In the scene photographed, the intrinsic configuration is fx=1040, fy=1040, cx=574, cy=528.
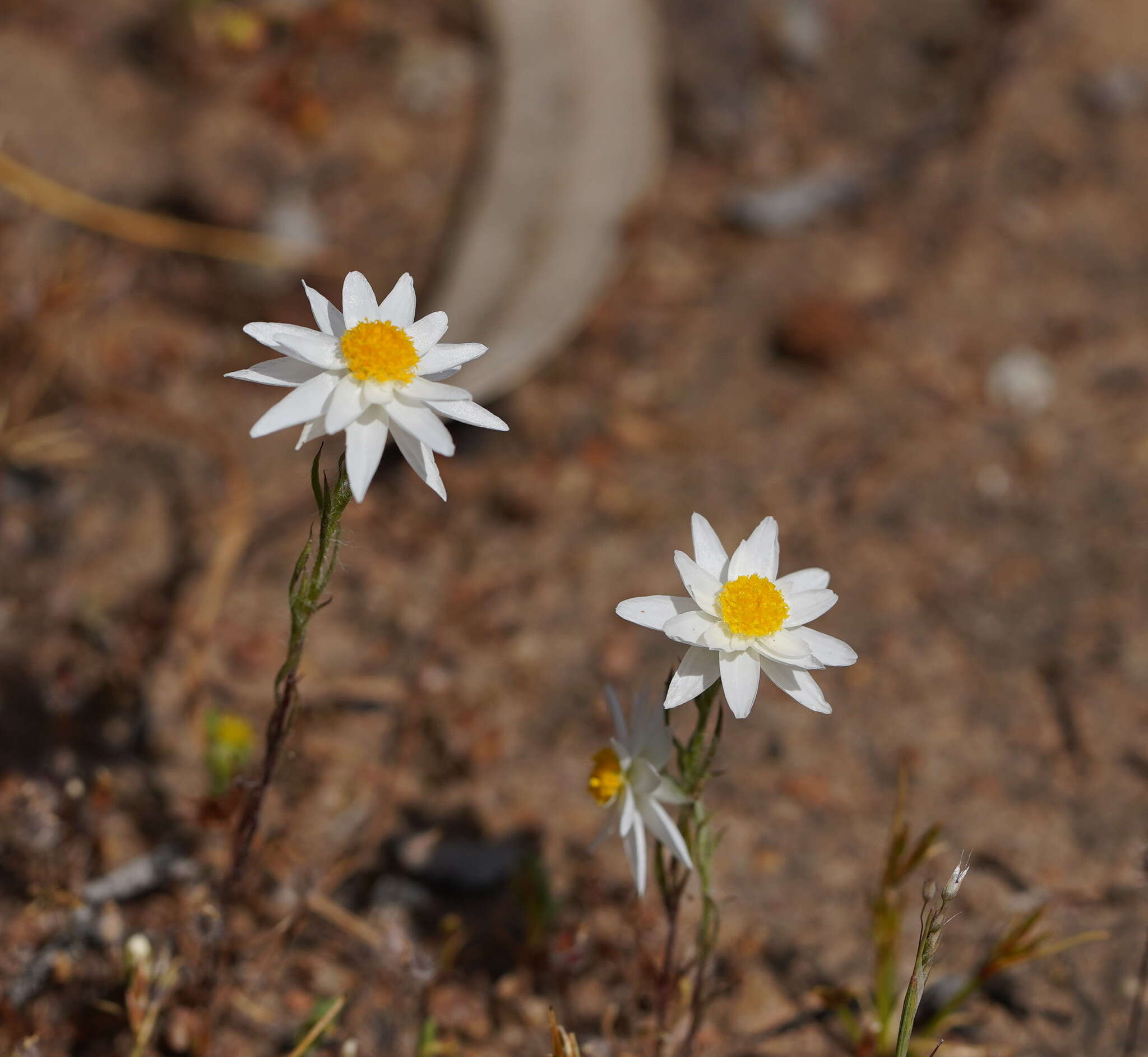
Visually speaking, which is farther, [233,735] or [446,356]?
[233,735]

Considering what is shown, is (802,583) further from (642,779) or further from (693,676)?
(642,779)

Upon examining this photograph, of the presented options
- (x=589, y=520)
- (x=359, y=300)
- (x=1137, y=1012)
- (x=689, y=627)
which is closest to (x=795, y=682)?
(x=689, y=627)

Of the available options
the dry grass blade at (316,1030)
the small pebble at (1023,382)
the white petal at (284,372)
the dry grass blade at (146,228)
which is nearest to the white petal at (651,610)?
the white petal at (284,372)

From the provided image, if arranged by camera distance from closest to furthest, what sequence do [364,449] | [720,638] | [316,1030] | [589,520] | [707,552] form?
[364,449], [720,638], [707,552], [316,1030], [589,520]

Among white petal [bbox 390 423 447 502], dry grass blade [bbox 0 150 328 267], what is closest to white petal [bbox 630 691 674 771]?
white petal [bbox 390 423 447 502]

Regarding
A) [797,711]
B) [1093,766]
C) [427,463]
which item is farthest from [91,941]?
[1093,766]

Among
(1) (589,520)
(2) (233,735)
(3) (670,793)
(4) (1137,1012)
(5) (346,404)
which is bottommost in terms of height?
(4) (1137,1012)

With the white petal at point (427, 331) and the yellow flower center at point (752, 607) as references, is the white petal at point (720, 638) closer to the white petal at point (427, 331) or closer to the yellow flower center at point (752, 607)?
the yellow flower center at point (752, 607)
